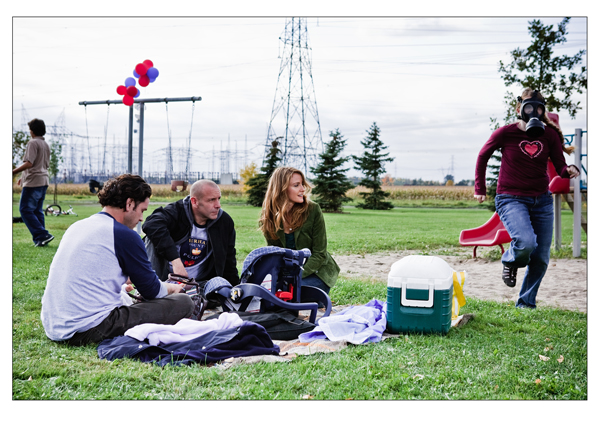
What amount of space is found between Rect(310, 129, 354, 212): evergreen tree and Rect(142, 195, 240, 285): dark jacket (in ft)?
67.0

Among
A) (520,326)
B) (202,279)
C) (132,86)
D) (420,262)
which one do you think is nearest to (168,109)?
(132,86)

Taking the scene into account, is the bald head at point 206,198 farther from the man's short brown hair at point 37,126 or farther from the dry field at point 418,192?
the dry field at point 418,192

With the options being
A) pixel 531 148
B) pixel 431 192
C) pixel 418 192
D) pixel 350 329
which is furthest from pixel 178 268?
pixel 431 192

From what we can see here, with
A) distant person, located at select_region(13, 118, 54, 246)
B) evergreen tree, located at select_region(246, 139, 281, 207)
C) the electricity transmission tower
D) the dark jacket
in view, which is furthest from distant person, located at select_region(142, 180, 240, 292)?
evergreen tree, located at select_region(246, 139, 281, 207)

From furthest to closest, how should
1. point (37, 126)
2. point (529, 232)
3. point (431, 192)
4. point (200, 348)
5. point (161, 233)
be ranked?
point (431, 192) → point (37, 126) → point (529, 232) → point (161, 233) → point (200, 348)

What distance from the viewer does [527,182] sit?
4465 millimetres

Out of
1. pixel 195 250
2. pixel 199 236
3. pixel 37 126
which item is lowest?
pixel 195 250

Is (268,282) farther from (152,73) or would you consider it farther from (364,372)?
(152,73)

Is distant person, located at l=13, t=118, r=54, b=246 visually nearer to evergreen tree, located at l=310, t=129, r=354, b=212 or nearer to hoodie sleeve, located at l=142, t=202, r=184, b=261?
hoodie sleeve, located at l=142, t=202, r=184, b=261

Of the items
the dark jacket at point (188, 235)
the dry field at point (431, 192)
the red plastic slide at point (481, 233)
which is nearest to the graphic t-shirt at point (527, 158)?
the dark jacket at point (188, 235)

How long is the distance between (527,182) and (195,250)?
3.01 metres

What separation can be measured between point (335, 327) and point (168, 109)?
4521 millimetres

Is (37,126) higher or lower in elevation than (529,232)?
higher

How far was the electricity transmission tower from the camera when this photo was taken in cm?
2058
